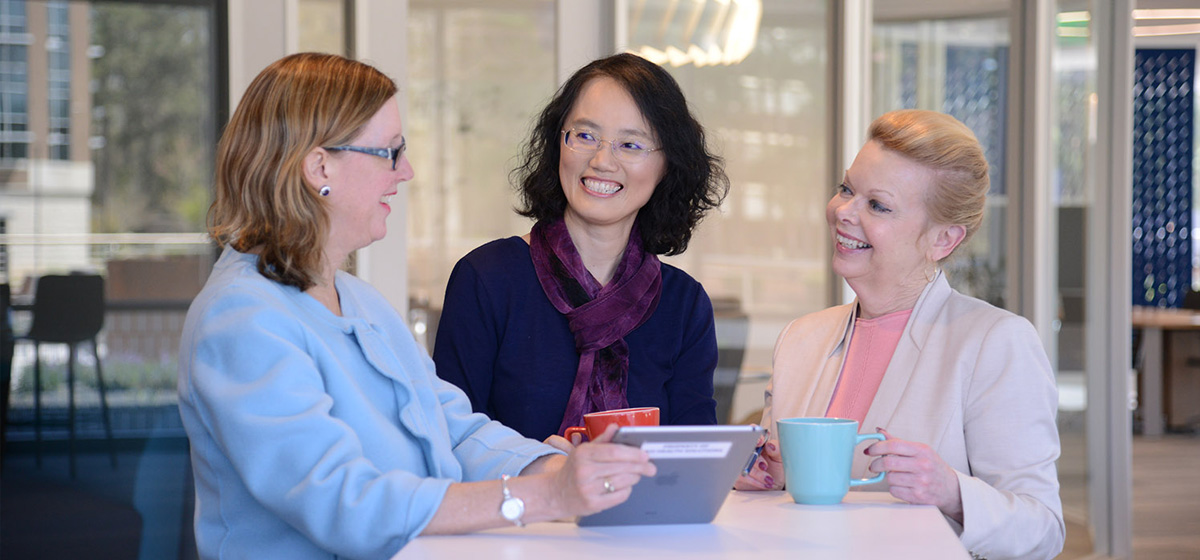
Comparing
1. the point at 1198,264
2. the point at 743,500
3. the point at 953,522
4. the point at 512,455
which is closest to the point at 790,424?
the point at 743,500

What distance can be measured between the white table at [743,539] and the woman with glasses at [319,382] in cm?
4

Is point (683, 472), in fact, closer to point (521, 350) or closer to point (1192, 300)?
point (521, 350)

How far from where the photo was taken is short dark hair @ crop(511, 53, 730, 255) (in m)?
2.06

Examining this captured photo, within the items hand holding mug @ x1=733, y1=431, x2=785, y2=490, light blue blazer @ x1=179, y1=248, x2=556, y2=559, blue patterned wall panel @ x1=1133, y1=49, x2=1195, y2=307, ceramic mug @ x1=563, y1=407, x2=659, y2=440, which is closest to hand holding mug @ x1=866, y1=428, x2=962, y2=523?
hand holding mug @ x1=733, y1=431, x2=785, y2=490

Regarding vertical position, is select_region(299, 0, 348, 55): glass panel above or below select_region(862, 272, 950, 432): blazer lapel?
above

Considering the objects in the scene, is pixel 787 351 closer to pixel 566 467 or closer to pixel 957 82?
pixel 566 467

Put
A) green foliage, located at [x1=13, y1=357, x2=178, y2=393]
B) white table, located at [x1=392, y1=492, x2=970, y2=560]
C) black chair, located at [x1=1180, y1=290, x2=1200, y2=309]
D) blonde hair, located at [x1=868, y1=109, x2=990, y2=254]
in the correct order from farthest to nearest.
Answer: black chair, located at [x1=1180, y1=290, x2=1200, y2=309], green foliage, located at [x1=13, y1=357, x2=178, y2=393], blonde hair, located at [x1=868, y1=109, x2=990, y2=254], white table, located at [x1=392, y1=492, x2=970, y2=560]

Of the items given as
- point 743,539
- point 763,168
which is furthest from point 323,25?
point 743,539

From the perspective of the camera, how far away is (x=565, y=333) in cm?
205

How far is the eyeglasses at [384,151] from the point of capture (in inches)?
58.4

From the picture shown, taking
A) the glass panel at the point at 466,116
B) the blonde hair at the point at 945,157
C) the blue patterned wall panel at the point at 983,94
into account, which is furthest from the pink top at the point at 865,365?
the blue patterned wall panel at the point at 983,94

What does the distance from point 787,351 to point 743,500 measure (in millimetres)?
523

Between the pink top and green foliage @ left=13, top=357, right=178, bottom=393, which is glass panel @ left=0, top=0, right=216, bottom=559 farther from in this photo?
the pink top

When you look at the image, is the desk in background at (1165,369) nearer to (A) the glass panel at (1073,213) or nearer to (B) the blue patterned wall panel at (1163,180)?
(B) the blue patterned wall panel at (1163,180)
